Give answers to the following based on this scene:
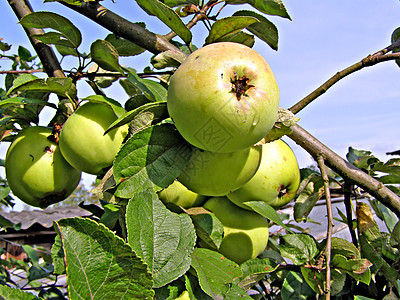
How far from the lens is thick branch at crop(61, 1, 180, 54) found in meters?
0.72

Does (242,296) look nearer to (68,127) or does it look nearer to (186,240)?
(186,240)

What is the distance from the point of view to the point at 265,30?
2.61ft

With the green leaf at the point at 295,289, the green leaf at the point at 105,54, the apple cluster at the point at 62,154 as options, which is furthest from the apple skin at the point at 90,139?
the green leaf at the point at 295,289

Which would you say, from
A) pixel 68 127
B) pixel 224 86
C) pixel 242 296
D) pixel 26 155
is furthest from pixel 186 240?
pixel 26 155

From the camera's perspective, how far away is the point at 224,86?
52cm

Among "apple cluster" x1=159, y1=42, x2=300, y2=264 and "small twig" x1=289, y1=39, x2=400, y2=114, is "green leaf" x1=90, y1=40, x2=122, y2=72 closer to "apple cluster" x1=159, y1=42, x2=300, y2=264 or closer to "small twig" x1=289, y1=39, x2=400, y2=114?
"apple cluster" x1=159, y1=42, x2=300, y2=264

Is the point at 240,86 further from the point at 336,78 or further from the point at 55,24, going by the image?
the point at 55,24

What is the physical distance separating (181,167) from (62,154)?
0.99ft

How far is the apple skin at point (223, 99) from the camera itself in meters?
0.51

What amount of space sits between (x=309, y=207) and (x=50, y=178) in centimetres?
60

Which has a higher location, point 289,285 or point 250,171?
point 250,171

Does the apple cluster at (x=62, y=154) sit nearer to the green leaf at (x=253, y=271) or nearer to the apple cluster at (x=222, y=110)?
the apple cluster at (x=222, y=110)

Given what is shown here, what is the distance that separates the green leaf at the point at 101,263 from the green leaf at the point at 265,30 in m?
0.59

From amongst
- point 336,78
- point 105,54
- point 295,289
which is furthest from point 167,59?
point 295,289
